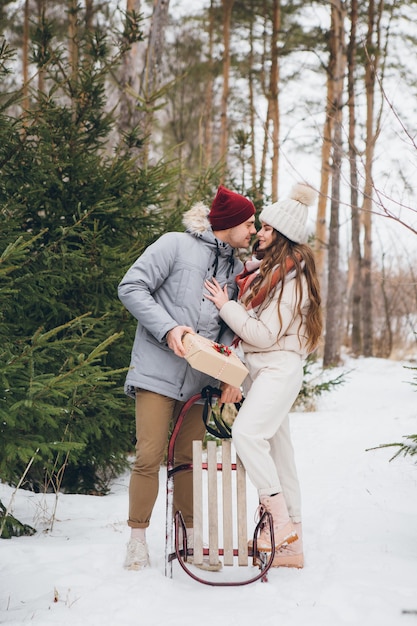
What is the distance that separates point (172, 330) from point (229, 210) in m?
→ 0.72

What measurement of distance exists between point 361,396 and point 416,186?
5125 mm

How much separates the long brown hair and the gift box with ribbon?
0.39 m

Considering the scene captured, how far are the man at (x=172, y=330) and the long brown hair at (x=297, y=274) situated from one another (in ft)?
0.56

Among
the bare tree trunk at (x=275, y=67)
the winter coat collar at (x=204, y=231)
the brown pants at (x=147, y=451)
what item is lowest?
the brown pants at (x=147, y=451)

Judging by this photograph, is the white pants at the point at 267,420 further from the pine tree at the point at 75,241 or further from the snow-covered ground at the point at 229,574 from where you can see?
the pine tree at the point at 75,241

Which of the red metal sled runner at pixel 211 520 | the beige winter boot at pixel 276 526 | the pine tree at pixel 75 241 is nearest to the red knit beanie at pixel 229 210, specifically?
the red metal sled runner at pixel 211 520

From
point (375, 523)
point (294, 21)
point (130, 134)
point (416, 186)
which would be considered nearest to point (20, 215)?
point (130, 134)

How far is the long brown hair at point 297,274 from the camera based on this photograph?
3150 mm

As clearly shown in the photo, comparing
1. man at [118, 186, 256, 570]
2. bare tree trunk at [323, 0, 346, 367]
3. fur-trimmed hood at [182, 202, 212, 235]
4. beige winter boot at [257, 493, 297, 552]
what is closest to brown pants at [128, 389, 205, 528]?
man at [118, 186, 256, 570]

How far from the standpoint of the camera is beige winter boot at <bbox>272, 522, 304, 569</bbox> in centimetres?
320

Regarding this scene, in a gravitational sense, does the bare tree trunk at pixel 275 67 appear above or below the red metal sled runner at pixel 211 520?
above

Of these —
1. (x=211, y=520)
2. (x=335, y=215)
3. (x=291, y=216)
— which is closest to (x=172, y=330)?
(x=291, y=216)

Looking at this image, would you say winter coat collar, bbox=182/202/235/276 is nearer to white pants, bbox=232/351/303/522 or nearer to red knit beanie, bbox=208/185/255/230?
red knit beanie, bbox=208/185/255/230

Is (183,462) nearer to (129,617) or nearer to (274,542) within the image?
(274,542)
